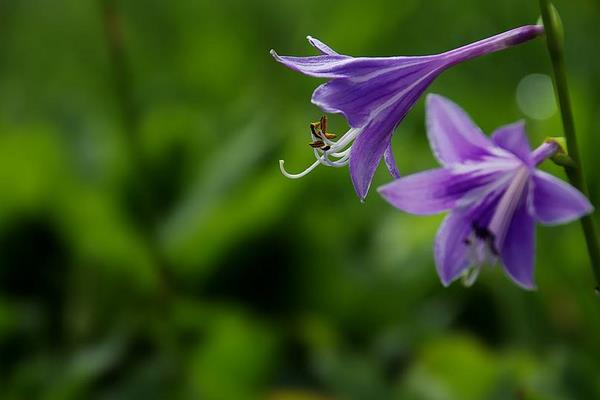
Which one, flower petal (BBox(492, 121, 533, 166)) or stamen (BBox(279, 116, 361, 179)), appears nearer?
flower petal (BBox(492, 121, 533, 166))

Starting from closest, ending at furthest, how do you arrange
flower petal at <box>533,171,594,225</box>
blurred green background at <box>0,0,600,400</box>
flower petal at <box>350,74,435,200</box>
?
flower petal at <box>533,171,594,225</box> < flower petal at <box>350,74,435,200</box> < blurred green background at <box>0,0,600,400</box>

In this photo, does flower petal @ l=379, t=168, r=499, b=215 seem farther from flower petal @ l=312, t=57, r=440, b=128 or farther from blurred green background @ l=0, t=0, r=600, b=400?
blurred green background @ l=0, t=0, r=600, b=400

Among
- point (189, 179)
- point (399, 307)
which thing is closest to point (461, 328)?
point (399, 307)

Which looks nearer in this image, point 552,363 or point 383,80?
point 383,80

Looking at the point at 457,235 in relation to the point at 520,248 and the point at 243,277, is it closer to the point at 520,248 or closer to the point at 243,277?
the point at 520,248

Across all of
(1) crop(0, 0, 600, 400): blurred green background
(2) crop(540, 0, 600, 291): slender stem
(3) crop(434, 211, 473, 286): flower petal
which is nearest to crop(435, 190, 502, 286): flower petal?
(3) crop(434, 211, 473, 286): flower petal

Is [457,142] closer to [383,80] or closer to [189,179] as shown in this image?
[383,80]
